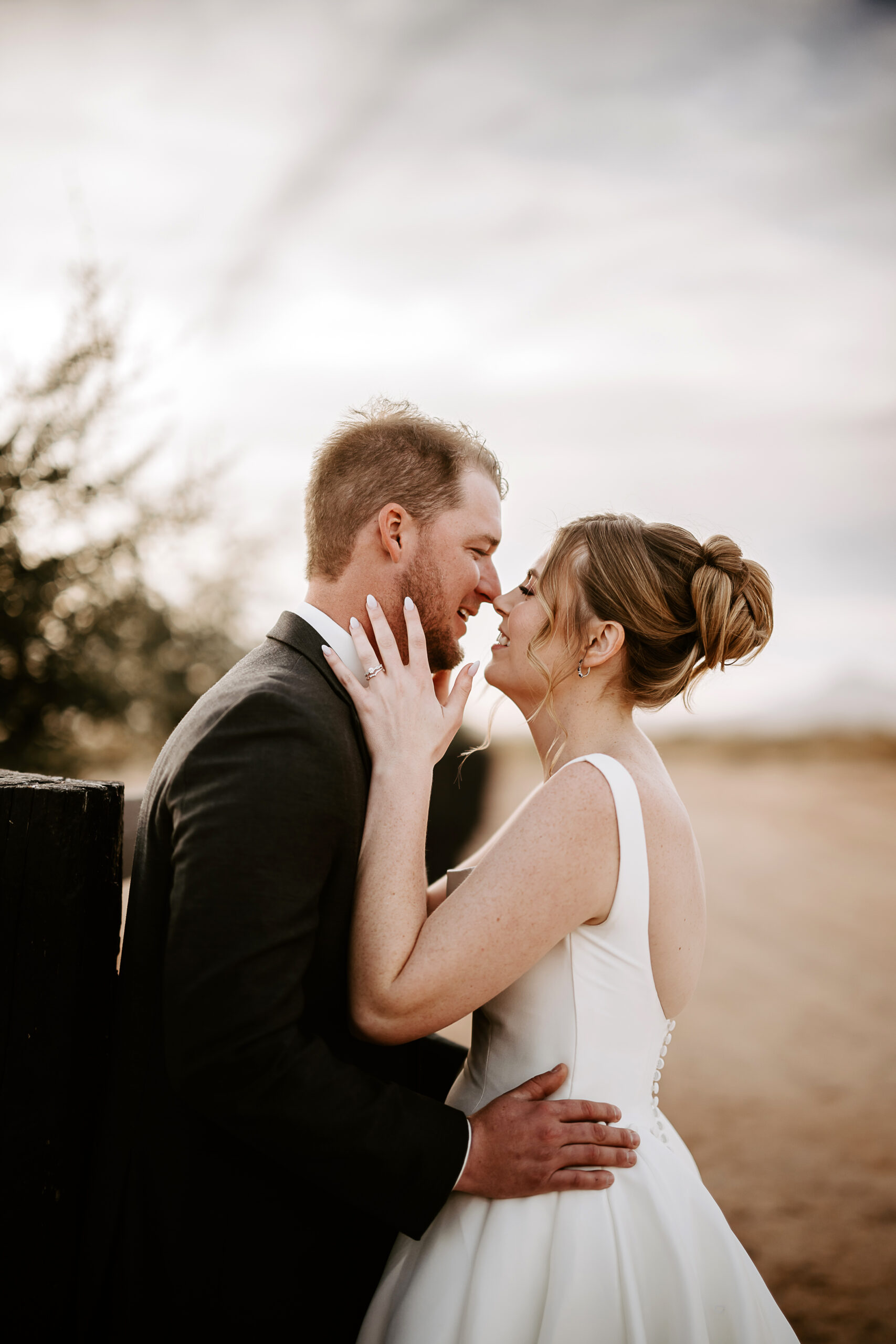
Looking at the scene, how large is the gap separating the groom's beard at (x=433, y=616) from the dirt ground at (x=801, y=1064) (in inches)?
179

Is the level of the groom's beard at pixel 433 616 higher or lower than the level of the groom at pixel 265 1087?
higher

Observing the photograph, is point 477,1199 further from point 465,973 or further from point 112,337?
point 112,337

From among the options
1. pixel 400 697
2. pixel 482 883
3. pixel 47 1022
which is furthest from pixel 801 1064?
pixel 47 1022

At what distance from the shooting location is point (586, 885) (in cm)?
213

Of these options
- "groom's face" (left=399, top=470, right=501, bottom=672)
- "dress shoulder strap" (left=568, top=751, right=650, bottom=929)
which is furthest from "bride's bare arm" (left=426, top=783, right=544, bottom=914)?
"groom's face" (left=399, top=470, right=501, bottom=672)

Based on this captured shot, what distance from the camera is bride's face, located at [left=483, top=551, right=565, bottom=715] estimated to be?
2.74 meters

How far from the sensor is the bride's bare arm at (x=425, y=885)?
6.48ft

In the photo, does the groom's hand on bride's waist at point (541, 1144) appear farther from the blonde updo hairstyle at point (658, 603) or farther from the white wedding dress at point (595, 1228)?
the blonde updo hairstyle at point (658, 603)

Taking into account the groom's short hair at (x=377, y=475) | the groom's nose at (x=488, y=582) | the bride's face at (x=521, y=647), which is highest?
the groom's short hair at (x=377, y=475)

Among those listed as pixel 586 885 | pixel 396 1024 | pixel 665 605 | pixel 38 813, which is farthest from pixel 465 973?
pixel 665 605

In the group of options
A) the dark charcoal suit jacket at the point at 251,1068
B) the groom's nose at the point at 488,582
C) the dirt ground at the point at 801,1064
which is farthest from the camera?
the dirt ground at the point at 801,1064

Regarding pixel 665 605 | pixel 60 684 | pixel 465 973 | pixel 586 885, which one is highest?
pixel 60 684

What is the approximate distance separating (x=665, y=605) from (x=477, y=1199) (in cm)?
163

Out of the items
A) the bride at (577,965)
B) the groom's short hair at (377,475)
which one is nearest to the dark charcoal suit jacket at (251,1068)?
the bride at (577,965)
